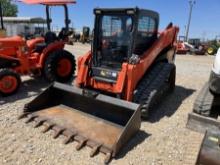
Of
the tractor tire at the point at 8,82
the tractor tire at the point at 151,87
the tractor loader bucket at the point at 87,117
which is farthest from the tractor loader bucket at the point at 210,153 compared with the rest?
the tractor tire at the point at 8,82

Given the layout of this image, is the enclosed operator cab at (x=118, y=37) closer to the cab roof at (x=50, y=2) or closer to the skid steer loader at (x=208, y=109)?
the skid steer loader at (x=208, y=109)

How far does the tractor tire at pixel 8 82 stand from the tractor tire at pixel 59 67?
3.41 ft

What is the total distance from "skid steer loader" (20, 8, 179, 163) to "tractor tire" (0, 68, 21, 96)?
1315mm

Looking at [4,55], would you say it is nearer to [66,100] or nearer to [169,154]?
[66,100]

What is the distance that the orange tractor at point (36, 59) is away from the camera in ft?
18.6

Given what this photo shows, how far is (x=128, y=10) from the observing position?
464 cm

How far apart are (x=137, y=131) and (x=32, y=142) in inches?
65.2

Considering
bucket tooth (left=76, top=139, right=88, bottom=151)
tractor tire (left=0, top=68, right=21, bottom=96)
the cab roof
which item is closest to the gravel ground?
bucket tooth (left=76, top=139, right=88, bottom=151)


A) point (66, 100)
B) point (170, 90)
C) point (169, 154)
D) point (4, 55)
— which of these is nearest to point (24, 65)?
point (4, 55)

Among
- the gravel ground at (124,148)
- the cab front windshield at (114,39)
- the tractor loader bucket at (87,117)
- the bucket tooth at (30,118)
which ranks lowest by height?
the gravel ground at (124,148)

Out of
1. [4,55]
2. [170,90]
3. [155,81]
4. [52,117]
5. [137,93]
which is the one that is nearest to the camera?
[52,117]

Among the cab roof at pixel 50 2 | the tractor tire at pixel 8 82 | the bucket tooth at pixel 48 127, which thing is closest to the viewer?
the bucket tooth at pixel 48 127

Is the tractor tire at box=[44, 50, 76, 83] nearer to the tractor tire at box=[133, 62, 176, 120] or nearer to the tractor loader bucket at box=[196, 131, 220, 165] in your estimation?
the tractor tire at box=[133, 62, 176, 120]

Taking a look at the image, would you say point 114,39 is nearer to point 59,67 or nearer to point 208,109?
point 208,109
